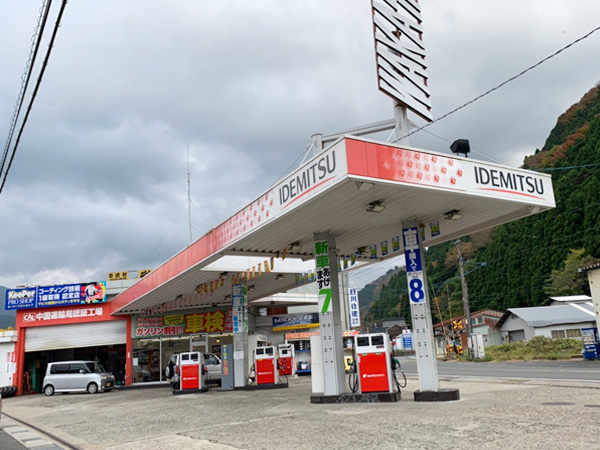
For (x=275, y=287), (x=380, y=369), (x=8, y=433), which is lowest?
(x=8, y=433)

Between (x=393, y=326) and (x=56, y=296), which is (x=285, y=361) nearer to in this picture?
(x=56, y=296)

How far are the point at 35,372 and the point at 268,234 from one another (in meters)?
26.5

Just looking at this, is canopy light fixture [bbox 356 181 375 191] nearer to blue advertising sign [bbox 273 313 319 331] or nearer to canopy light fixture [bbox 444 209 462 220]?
canopy light fixture [bbox 444 209 462 220]

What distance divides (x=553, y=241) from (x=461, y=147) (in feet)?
182

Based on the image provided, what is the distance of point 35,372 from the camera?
1309 inches

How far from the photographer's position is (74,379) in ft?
87.7

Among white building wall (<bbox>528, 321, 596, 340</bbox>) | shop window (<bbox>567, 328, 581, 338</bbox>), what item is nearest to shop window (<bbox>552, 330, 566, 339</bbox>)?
white building wall (<bbox>528, 321, 596, 340</bbox>)

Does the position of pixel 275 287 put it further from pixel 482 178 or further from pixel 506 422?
pixel 506 422

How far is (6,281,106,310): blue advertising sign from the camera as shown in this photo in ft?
98.6

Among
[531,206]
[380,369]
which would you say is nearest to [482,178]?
[531,206]

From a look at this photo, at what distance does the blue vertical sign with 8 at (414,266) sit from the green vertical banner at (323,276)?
2215mm

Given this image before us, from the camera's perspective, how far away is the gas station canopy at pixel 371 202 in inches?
399

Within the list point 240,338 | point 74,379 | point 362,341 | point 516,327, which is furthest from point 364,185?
point 516,327

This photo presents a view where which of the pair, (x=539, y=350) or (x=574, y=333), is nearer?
(x=539, y=350)
